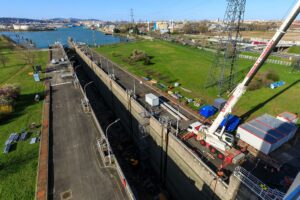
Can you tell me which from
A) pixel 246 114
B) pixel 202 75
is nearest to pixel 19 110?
pixel 246 114

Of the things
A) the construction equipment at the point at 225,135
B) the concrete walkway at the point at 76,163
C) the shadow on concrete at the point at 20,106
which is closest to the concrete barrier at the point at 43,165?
the concrete walkway at the point at 76,163

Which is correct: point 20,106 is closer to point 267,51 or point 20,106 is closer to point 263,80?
point 267,51

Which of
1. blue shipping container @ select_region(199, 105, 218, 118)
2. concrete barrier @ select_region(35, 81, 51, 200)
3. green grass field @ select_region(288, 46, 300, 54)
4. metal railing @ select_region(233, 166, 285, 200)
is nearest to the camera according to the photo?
metal railing @ select_region(233, 166, 285, 200)

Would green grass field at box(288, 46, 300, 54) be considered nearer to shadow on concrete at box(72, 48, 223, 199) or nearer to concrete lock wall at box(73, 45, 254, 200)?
shadow on concrete at box(72, 48, 223, 199)

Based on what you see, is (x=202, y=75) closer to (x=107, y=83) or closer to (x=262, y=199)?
(x=107, y=83)

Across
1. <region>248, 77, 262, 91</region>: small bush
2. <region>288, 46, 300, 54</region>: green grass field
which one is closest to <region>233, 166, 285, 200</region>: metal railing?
<region>248, 77, 262, 91</region>: small bush

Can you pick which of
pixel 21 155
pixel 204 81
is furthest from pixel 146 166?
pixel 204 81
